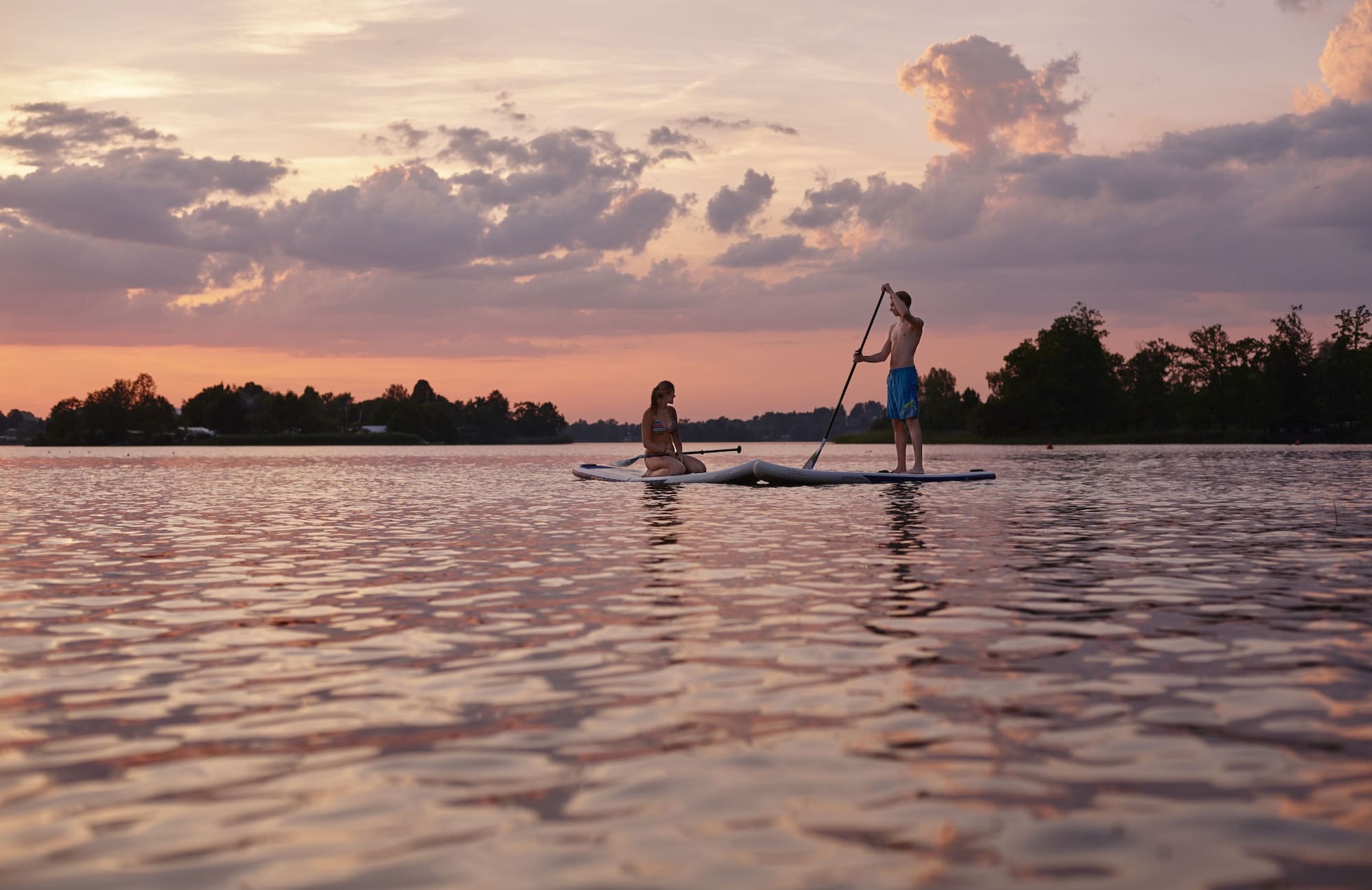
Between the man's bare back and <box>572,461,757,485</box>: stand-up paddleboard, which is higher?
the man's bare back

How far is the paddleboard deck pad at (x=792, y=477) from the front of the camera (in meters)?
21.0

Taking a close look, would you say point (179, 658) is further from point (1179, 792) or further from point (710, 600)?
point (1179, 792)

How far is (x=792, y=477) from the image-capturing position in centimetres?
2086

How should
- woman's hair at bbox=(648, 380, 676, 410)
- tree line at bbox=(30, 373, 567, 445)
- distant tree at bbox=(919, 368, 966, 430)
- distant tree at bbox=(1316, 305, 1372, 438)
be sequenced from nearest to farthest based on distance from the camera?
woman's hair at bbox=(648, 380, 676, 410) < distant tree at bbox=(1316, 305, 1372, 438) < distant tree at bbox=(919, 368, 966, 430) < tree line at bbox=(30, 373, 567, 445)

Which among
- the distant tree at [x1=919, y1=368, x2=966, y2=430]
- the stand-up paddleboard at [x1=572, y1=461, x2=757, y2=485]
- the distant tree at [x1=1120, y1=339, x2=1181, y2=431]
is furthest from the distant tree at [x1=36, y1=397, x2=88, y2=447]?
the stand-up paddleboard at [x1=572, y1=461, x2=757, y2=485]

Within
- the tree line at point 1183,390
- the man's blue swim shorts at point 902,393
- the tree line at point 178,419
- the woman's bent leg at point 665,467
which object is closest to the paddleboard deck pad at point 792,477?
the woman's bent leg at point 665,467

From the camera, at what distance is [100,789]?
3.70 metres

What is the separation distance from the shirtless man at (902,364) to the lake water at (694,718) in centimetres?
1092

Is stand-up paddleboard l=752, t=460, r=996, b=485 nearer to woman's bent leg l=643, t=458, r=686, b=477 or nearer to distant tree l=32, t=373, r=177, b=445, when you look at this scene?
woman's bent leg l=643, t=458, r=686, b=477

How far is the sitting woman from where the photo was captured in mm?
20938

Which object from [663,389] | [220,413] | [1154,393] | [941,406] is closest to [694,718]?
[663,389]

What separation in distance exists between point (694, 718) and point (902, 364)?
58.1ft

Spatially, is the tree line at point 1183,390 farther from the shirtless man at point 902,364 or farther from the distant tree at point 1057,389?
the shirtless man at point 902,364

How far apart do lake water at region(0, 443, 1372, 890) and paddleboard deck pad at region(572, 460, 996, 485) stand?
10.3m
